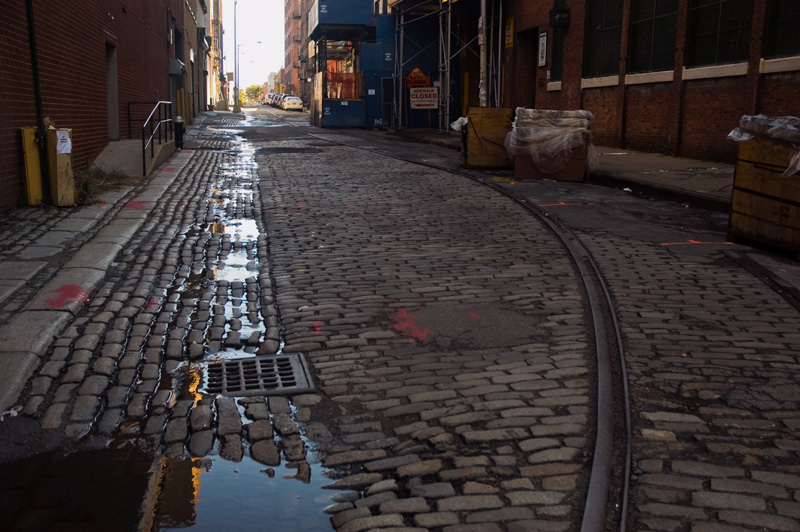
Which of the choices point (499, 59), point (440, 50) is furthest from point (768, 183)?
point (440, 50)

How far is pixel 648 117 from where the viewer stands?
19.6m

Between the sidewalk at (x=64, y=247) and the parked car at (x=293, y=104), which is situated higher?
the parked car at (x=293, y=104)

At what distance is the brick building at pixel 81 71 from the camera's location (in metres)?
9.95

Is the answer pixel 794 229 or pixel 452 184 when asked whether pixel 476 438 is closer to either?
pixel 794 229

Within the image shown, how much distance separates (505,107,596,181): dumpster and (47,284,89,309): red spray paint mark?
1000 centimetres

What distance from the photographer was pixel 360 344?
16.7 feet

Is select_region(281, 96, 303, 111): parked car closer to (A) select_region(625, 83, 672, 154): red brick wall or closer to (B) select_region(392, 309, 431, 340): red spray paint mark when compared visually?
(A) select_region(625, 83, 672, 154): red brick wall

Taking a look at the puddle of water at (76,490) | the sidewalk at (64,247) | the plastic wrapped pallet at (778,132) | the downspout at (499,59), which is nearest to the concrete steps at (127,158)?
the sidewalk at (64,247)

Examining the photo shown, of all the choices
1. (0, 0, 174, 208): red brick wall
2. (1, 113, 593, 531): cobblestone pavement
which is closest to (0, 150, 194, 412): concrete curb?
(1, 113, 593, 531): cobblestone pavement

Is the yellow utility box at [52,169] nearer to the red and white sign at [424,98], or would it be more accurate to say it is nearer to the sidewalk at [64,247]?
the sidewalk at [64,247]

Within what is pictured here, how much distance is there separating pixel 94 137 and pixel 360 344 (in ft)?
40.6

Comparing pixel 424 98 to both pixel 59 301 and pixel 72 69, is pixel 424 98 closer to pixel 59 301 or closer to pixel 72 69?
pixel 72 69

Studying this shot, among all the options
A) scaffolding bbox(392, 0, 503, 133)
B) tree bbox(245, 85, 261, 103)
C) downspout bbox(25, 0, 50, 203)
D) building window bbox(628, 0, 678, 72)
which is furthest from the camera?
tree bbox(245, 85, 261, 103)

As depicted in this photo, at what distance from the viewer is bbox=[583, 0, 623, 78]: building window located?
69.6 ft
